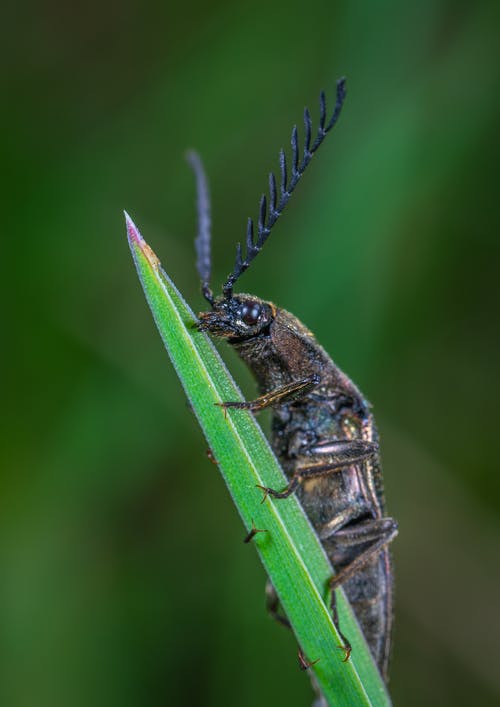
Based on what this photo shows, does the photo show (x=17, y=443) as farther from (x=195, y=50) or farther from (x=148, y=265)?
(x=195, y=50)

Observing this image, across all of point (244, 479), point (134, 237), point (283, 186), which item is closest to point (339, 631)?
point (244, 479)

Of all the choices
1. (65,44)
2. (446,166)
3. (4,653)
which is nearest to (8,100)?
(65,44)

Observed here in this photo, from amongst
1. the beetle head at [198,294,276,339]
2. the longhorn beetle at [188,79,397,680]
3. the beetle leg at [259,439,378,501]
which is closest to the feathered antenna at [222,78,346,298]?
the beetle head at [198,294,276,339]

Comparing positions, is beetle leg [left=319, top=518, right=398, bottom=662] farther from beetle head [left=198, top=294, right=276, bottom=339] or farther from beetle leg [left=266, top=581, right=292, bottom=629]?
beetle head [left=198, top=294, right=276, bottom=339]

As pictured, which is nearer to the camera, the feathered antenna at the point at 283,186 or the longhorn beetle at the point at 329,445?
the feathered antenna at the point at 283,186

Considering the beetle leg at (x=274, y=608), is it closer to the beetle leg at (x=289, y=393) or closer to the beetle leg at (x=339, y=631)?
the beetle leg at (x=339, y=631)

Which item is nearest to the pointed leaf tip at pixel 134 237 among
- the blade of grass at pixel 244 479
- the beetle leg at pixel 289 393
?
the blade of grass at pixel 244 479
